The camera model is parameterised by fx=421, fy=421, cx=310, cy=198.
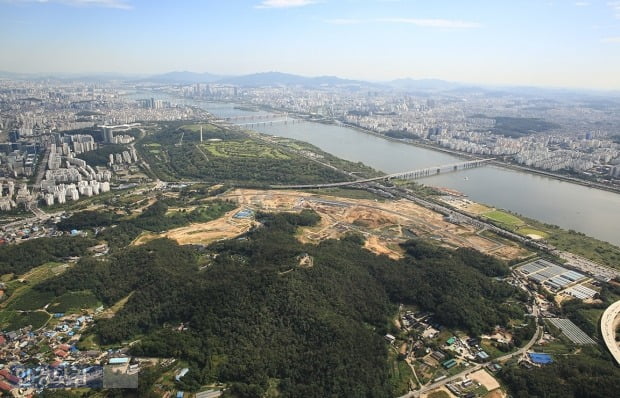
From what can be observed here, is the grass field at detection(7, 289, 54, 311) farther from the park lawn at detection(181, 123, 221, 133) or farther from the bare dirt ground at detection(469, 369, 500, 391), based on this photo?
the park lawn at detection(181, 123, 221, 133)

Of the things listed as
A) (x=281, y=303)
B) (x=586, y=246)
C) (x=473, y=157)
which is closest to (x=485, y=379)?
(x=281, y=303)

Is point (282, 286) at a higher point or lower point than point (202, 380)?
higher

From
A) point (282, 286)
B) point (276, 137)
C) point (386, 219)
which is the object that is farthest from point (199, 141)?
point (282, 286)

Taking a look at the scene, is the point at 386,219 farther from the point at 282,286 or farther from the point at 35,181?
the point at 35,181

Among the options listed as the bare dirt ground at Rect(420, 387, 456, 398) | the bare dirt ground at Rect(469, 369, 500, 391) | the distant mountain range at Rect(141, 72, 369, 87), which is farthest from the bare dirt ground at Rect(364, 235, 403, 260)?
the distant mountain range at Rect(141, 72, 369, 87)

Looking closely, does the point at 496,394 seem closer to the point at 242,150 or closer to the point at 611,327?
the point at 611,327
